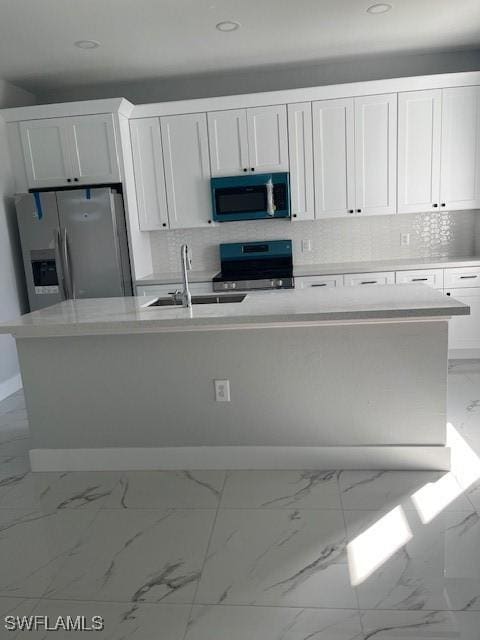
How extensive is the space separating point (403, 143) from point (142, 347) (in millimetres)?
2995

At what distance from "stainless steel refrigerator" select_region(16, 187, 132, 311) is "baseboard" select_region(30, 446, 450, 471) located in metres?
1.79

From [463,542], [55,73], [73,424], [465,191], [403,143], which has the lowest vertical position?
[463,542]

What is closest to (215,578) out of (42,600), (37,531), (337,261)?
(42,600)

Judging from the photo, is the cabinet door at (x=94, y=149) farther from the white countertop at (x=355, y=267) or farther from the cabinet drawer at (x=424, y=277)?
the cabinet drawer at (x=424, y=277)

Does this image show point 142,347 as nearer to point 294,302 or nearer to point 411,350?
point 294,302

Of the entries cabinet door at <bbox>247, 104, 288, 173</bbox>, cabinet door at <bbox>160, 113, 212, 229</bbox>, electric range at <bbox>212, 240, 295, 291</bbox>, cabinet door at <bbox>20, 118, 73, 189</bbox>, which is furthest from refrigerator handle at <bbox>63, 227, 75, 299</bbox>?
cabinet door at <bbox>247, 104, 288, 173</bbox>

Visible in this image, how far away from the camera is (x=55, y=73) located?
13.8 ft

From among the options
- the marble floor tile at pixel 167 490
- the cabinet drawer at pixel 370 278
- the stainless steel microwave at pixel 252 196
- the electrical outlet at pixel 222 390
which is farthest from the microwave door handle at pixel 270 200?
the marble floor tile at pixel 167 490

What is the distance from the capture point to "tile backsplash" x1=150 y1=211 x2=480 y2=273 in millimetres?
4625

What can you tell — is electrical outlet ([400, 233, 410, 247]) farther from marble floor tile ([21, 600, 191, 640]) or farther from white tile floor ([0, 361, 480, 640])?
marble floor tile ([21, 600, 191, 640])

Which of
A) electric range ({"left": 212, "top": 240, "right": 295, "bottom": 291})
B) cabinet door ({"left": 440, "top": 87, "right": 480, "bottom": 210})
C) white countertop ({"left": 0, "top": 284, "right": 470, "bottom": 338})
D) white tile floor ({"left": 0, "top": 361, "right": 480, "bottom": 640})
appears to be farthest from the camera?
electric range ({"left": 212, "top": 240, "right": 295, "bottom": 291})

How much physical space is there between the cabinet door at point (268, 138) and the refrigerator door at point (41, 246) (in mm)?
1775

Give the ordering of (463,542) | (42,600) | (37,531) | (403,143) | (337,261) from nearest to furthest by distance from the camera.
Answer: (42,600), (463,542), (37,531), (403,143), (337,261)

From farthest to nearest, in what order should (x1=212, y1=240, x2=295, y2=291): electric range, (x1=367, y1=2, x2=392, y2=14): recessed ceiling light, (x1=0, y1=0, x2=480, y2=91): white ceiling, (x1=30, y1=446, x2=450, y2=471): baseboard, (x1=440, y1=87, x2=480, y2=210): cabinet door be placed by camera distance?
(x1=212, y1=240, x2=295, y2=291): electric range → (x1=440, y1=87, x2=480, y2=210): cabinet door → (x1=367, y1=2, x2=392, y2=14): recessed ceiling light → (x1=0, y1=0, x2=480, y2=91): white ceiling → (x1=30, y1=446, x2=450, y2=471): baseboard
